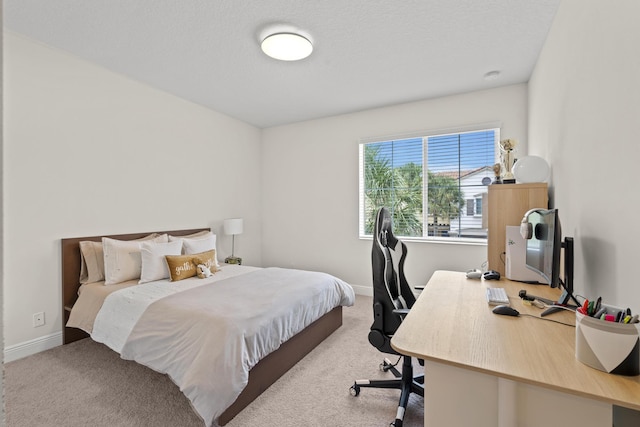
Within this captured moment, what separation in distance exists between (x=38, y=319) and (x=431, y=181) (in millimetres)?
4295

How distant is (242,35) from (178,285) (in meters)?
2.19

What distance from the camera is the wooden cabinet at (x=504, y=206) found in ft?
7.44

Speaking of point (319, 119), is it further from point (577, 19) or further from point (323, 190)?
point (577, 19)

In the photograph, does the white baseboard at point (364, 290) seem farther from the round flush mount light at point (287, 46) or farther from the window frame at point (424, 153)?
the round flush mount light at point (287, 46)

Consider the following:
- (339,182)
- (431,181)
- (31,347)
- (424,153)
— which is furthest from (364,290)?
(31,347)

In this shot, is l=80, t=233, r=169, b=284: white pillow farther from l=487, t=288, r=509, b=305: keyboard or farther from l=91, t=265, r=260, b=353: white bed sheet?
l=487, t=288, r=509, b=305: keyboard

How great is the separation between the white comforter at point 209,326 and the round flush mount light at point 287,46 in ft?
6.60

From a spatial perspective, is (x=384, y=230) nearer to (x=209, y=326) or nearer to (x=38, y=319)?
(x=209, y=326)

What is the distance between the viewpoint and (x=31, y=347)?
2.58 m

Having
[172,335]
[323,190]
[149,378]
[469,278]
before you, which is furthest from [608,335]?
[323,190]

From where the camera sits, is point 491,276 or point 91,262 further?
point 91,262

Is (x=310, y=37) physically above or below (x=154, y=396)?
above

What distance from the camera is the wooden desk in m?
0.94

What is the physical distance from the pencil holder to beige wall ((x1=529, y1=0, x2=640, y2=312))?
364mm
